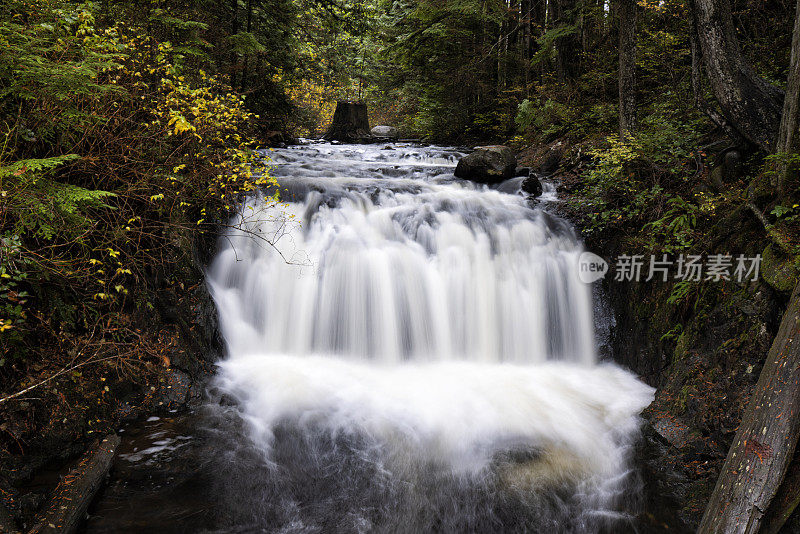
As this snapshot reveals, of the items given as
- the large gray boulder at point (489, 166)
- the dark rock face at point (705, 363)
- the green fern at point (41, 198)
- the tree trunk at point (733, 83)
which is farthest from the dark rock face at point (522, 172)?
the green fern at point (41, 198)

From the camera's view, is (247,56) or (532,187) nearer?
(532,187)

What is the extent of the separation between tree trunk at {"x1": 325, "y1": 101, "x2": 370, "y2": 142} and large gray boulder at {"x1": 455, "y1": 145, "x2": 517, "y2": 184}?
33.2 ft

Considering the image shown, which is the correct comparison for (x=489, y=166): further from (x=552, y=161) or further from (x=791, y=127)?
(x=791, y=127)

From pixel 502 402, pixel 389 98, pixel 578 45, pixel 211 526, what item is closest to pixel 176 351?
pixel 211 526

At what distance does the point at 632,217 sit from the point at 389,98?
24.8 m

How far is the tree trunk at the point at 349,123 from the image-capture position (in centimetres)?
1911

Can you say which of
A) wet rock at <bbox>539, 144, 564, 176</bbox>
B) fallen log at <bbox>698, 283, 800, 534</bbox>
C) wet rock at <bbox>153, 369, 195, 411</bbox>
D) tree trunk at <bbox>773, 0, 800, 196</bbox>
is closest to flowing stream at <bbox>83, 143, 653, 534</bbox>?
wet rock at <bbox>153, 369, 195, 411</bbox>

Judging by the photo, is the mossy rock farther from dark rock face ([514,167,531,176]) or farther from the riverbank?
dark rock face ([514,167,531,176])

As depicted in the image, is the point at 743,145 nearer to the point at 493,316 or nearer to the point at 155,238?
the point at 493,316

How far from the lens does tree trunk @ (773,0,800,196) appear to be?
13.3ft

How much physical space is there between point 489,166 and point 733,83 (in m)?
4.85

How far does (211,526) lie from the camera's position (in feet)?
10.9

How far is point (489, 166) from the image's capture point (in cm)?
969

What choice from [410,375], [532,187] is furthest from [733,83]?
[410,375]
